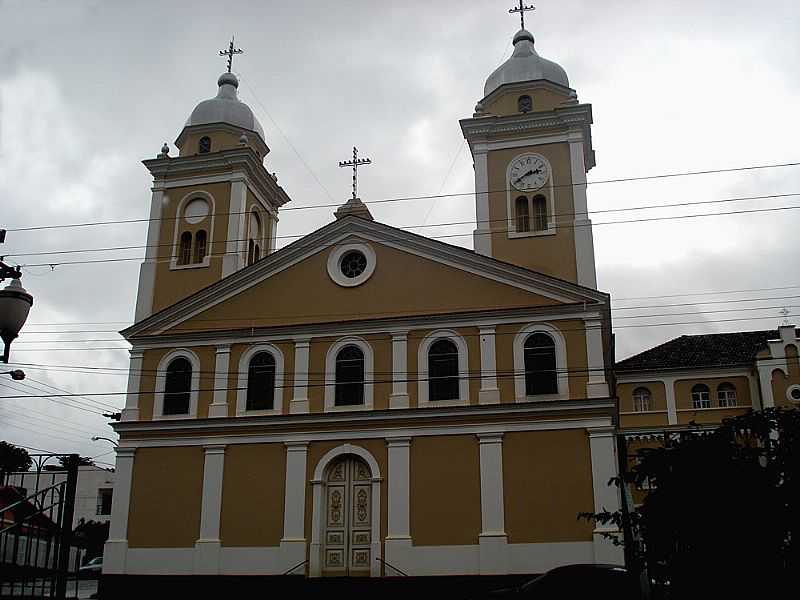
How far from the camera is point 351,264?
1109 inches

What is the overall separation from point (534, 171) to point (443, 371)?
8578mm

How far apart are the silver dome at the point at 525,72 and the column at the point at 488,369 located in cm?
1076

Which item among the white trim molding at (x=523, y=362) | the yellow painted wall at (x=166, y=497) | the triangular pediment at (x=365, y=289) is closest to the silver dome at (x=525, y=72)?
the triangular pediment at (x=365, y=289)

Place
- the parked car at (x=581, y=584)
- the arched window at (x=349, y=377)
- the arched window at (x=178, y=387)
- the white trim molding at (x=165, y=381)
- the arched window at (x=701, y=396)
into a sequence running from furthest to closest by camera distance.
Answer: the arched window at (x=701, y=396), the arched window at (x=178, y=387), the white trim molding at (x=165, y=381), the arched window at (x=349, y=377), the parked car at (x=581, y=584)

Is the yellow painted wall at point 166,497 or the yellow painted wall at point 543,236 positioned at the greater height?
the yellow painted wall at point 543,236

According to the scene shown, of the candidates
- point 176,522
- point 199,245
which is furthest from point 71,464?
point 199,245

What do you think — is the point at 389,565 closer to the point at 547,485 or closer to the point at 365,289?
the point at 547,485

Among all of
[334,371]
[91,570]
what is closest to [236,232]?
[334,371]

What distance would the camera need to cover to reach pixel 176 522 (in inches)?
1039

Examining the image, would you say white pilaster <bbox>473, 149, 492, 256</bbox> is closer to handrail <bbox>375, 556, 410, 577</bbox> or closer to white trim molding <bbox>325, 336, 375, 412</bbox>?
white trim molding <bbox>325, 336, 375, 412</bbox>

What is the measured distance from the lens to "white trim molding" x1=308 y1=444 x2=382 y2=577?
977 inches

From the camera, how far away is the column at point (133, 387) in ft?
92.0

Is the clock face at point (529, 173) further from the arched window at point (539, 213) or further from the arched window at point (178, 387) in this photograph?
the arched window at point (178, 387)

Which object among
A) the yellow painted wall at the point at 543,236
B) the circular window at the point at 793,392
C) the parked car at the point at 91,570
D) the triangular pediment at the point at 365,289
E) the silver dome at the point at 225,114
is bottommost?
the parked car at the point at 91,570
